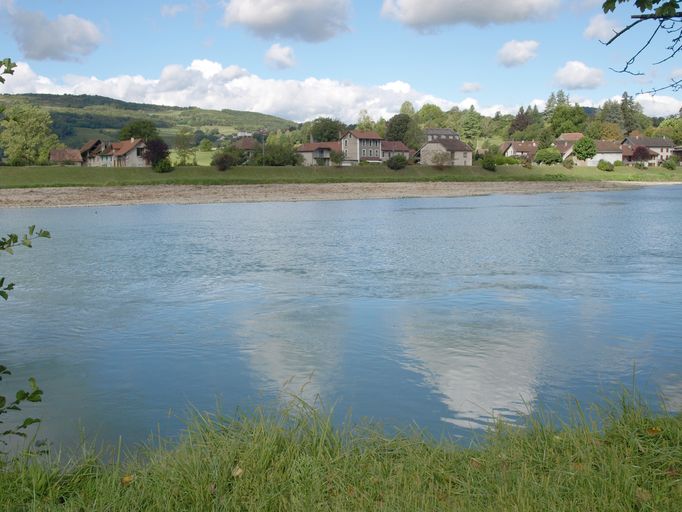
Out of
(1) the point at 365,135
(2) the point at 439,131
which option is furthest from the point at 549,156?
(2) the point at 439,131

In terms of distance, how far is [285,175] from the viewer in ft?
289

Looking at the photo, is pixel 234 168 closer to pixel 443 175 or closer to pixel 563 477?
pixel 443 175

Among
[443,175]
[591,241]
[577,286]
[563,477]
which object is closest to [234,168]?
[443,175]

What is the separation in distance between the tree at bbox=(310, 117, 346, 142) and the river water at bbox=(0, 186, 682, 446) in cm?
11372

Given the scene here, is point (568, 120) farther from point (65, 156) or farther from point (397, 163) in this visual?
point (65, 156)

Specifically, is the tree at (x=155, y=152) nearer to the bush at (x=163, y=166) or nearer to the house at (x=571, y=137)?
the bush at (x=163, y=166)

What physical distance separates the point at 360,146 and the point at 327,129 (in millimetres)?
14245

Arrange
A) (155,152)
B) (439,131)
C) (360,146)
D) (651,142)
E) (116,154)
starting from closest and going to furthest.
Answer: (155,152)
(116,154)
(360,146)
(651,142)
(439,131)

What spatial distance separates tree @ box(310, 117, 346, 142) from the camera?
460ft

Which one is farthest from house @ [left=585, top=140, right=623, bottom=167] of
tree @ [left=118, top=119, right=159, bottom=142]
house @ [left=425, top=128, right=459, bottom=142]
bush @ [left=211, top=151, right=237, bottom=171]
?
tree @ [left=118, top=119, right=159, bottom=142]

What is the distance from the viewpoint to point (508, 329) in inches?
514

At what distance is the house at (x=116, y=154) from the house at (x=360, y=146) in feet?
124

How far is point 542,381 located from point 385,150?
125370 millimetres

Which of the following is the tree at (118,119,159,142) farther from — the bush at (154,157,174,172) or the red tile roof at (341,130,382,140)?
the bush at (154,157,174,172)
